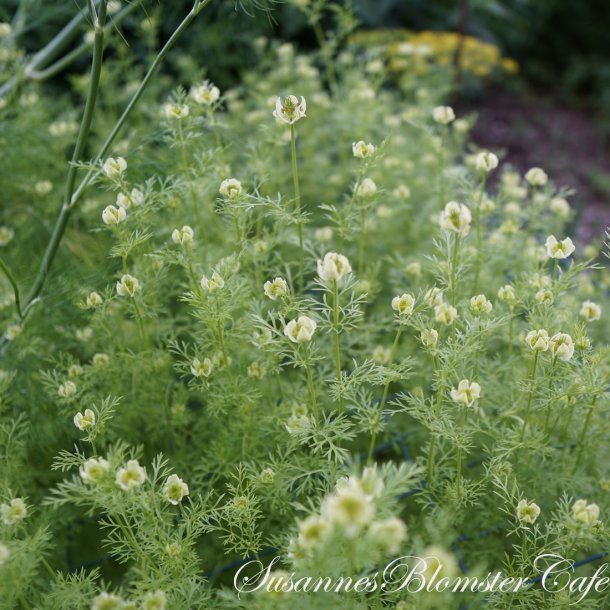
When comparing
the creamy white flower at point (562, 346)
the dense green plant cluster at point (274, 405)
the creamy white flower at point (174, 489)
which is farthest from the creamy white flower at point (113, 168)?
the creamy white flower at point (562, 346)

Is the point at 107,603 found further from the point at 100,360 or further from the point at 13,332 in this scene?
the point at 13,332

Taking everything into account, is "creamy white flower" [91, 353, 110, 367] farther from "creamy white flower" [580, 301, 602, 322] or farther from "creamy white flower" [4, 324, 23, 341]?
"creamy white flower" [580, 301, 602, 322]

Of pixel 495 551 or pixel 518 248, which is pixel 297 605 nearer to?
pixel 495 551

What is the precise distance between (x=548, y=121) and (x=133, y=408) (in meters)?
3.39

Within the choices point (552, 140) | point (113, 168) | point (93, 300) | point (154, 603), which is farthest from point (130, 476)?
point (552, 140)

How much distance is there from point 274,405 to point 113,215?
1.37ft

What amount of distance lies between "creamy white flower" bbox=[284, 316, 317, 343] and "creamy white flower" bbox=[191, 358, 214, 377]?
245 millimetres

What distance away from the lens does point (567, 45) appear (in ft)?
14.0

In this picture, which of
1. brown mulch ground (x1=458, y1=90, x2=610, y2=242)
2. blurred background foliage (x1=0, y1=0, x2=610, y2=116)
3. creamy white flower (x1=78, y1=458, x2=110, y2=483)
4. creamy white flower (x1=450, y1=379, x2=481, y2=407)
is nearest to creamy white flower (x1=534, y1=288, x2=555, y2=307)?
creamy white flower (x1=450, y1=379, x2=481, y2=407)

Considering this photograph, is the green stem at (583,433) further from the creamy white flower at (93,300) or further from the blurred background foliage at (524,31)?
the blurred background foliage at (524,31)

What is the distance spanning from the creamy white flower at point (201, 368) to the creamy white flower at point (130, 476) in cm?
26

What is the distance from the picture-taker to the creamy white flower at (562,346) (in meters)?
0.93

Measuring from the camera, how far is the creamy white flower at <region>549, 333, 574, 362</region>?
3.04 ft

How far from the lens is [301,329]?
84 cm
